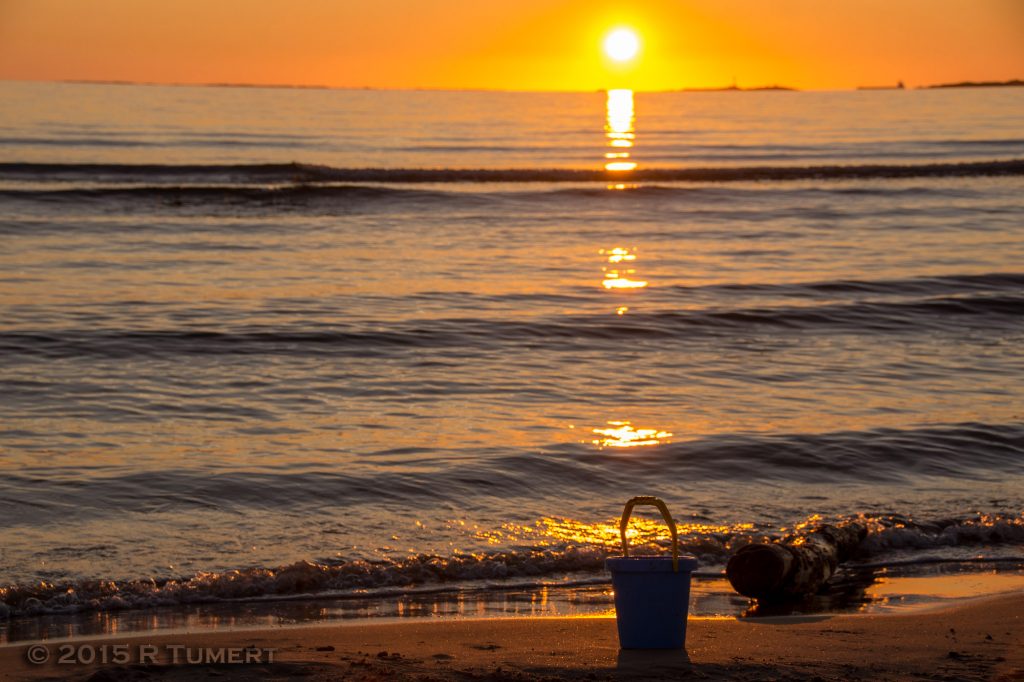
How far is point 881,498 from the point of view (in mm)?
10156

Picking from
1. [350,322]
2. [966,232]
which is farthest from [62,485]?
[966,232]

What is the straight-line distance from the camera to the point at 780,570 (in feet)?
24.9

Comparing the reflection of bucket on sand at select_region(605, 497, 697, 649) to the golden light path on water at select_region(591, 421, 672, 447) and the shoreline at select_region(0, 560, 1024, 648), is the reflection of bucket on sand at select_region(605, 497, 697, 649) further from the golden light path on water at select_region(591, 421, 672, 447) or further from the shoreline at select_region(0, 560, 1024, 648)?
the golden light path on water at select_region(591, 421, 672, 447)

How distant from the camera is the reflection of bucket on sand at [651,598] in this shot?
6.11m

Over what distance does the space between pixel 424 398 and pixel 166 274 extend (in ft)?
32.6

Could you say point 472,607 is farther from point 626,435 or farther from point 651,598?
point 626,435

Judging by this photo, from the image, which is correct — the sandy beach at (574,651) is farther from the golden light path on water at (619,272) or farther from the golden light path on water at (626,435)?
the golden light path on water at (619,272)

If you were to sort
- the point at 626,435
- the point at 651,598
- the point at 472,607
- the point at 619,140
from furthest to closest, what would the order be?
1. the point at 619,140
2. the point at 626,435
3. the point at 472,607
4. the point at 651,598

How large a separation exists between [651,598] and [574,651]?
0.48 meters

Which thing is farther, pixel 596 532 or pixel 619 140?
pixel 619 140

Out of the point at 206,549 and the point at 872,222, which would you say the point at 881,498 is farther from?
the point at 872,222

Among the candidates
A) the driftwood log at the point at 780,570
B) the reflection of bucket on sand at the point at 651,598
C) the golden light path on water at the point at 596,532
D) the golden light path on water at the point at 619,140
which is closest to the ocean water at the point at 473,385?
the golden light path on water at the point at 596,532

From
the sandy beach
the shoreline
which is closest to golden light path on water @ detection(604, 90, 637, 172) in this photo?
the shoreline

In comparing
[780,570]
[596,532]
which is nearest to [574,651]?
[780,570]
